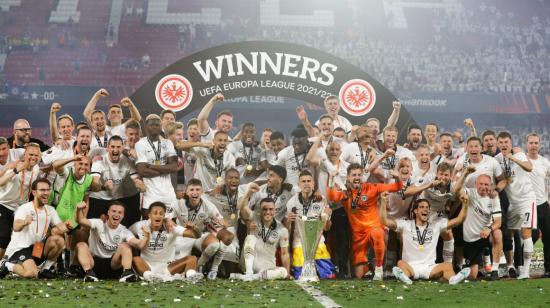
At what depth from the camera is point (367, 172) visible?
836 centimetres

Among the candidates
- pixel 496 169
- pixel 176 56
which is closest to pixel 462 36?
pixel 176 56

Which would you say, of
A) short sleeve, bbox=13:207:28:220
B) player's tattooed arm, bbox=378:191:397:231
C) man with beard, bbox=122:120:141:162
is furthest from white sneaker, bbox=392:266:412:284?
short sleeve, bbox=13:207:28:220

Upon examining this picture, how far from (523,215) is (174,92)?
4.64 m

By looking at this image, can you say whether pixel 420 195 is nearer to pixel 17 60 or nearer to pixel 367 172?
pixel 367 172

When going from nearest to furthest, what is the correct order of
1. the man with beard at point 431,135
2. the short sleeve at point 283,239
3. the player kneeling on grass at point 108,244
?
the player kneeling on grass at point 108,244 < the short sleeve at point 283,239 < the man with beard at point 431,135

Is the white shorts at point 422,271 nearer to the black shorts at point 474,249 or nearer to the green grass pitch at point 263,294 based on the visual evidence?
the green grass pitch at point 263,294

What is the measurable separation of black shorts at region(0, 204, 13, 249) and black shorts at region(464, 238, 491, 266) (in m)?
4.64

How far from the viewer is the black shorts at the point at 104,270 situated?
7.50 meters

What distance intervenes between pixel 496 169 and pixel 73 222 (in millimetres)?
4316

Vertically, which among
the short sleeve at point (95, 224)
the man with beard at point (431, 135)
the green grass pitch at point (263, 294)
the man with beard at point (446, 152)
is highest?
the man with beard at point (431, 135)

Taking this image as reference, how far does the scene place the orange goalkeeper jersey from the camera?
7.88 meters

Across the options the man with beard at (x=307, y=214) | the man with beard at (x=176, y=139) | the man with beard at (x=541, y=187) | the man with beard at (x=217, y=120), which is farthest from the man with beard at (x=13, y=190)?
the man with beard at (x=541, y=187)

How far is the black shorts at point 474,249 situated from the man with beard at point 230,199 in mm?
2328

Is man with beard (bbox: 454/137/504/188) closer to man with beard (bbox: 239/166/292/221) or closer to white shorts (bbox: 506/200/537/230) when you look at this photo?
white shorts (bbox: 506/200/537/230)
